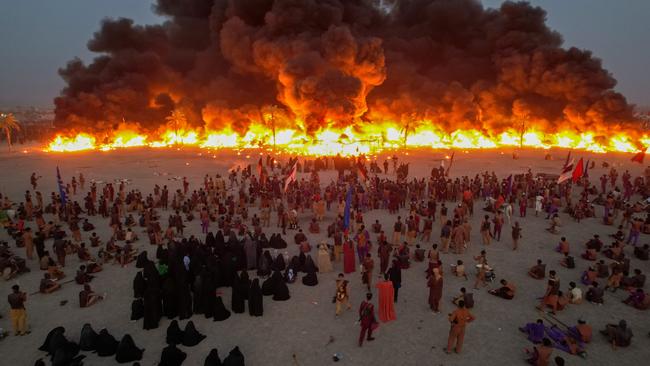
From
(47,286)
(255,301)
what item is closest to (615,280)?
(255,301)

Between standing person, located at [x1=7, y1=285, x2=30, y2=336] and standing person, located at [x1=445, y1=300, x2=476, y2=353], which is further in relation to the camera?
standing person, located at [x1=7, y1=285, x2=30, y2=336]

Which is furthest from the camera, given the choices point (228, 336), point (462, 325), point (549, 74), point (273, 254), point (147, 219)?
point (549, 74)

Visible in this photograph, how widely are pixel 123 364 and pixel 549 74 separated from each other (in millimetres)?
56890

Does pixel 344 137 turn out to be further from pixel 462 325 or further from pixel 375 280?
pixel 462 325

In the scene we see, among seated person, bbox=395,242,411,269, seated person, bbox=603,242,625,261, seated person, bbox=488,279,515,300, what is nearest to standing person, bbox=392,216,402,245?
seated person, bbox=395,242,411,269

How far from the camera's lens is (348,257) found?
1298cm

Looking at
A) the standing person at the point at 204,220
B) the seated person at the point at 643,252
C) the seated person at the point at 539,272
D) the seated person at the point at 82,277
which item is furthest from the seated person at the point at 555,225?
the seated person at the point at 82,277

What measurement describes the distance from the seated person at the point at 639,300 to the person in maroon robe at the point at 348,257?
748cm

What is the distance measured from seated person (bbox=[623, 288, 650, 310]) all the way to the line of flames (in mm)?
36856

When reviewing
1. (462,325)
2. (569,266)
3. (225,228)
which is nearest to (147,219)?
(225,228)

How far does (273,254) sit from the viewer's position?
15008 mm

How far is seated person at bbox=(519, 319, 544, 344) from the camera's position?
30.0 ft

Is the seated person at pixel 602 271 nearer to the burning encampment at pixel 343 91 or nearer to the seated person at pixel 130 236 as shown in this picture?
the seated person at pixel 130 236

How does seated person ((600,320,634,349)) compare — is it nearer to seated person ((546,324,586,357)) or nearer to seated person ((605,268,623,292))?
seated person ((546,324,586,357))
